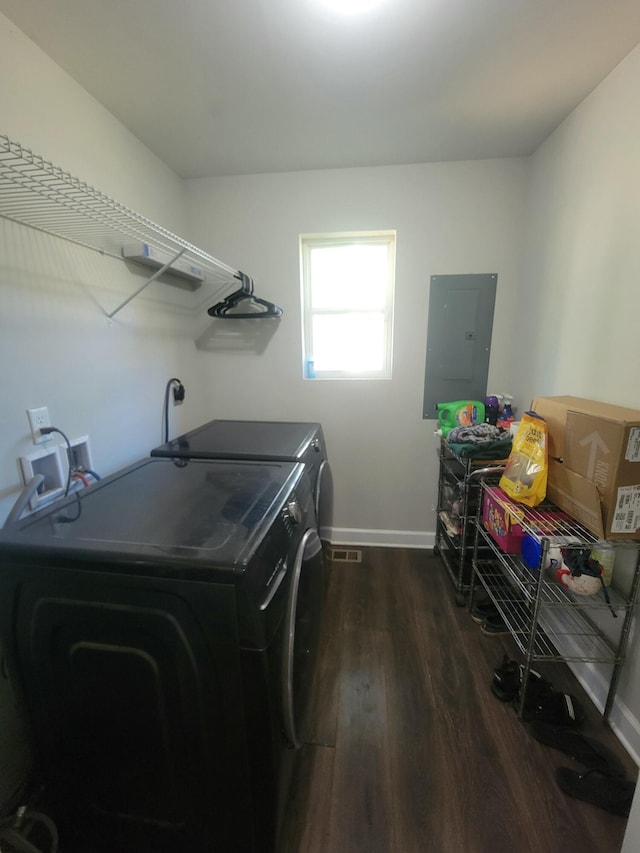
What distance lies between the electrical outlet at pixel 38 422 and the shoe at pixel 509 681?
1986mm

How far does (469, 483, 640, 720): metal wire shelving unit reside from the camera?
1201 millimetres

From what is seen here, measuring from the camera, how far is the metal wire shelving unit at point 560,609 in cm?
120

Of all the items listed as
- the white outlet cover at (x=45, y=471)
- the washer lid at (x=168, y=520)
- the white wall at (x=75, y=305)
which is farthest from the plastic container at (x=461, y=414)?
the white outlet cover at (x=45, y=471)

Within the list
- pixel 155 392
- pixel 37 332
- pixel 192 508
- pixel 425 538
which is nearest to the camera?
pixel 192 508

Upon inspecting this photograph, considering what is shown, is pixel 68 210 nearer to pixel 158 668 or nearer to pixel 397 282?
pixel 158 668

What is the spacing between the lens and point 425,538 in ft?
7.97

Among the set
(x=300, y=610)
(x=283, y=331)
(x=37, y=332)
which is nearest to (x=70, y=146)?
(x=37, y=332)

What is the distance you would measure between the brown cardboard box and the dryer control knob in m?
0.96

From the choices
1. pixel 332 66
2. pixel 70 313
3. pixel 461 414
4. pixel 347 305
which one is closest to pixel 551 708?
pixel 461 414

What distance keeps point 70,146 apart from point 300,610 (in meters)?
1.82

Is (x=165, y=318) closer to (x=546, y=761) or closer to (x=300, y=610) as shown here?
(x=300, y=610)

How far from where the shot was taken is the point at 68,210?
1047 millimetres

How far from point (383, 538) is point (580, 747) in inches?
54.3

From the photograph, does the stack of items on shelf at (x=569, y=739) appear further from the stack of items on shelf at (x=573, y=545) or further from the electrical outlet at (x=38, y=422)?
the electrical outlet at (x=38, y=422)
